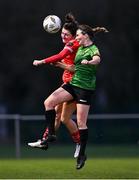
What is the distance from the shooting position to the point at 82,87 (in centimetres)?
1314

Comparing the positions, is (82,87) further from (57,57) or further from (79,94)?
(57,57)

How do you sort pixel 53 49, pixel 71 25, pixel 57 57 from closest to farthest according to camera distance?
pixel 57 57
pixel 71 25
pixel 53 49

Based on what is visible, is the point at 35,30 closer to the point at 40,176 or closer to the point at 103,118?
the point at 103,118

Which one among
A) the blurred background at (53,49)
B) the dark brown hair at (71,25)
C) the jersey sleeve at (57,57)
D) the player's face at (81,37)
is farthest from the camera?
the blurred background at (53,49)

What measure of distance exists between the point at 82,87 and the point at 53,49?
2331 cm

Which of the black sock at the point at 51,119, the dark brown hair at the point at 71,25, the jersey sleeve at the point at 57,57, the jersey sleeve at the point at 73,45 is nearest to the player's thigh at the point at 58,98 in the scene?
the black sock at the point at 51,119

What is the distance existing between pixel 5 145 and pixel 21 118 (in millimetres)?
5291

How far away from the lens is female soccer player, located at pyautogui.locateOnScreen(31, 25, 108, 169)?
42.8ft

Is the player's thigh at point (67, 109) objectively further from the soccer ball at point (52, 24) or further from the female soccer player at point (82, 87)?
the soccer ball at point (52, 24)

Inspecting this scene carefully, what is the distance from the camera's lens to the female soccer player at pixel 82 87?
513 inches

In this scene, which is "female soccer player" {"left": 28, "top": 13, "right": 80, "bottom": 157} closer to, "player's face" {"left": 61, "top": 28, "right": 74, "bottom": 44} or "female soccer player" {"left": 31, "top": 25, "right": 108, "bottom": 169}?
"player's face" {"left": 61, "top": 28, "right": 74, "bottom": 44}

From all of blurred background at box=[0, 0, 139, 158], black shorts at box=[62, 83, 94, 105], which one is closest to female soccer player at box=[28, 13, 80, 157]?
black shorts at box=[62, 83, 94, 105]

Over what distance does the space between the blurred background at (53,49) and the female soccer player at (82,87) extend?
829 inches

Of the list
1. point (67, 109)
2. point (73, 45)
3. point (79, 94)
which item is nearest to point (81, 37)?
point (73, 45)
